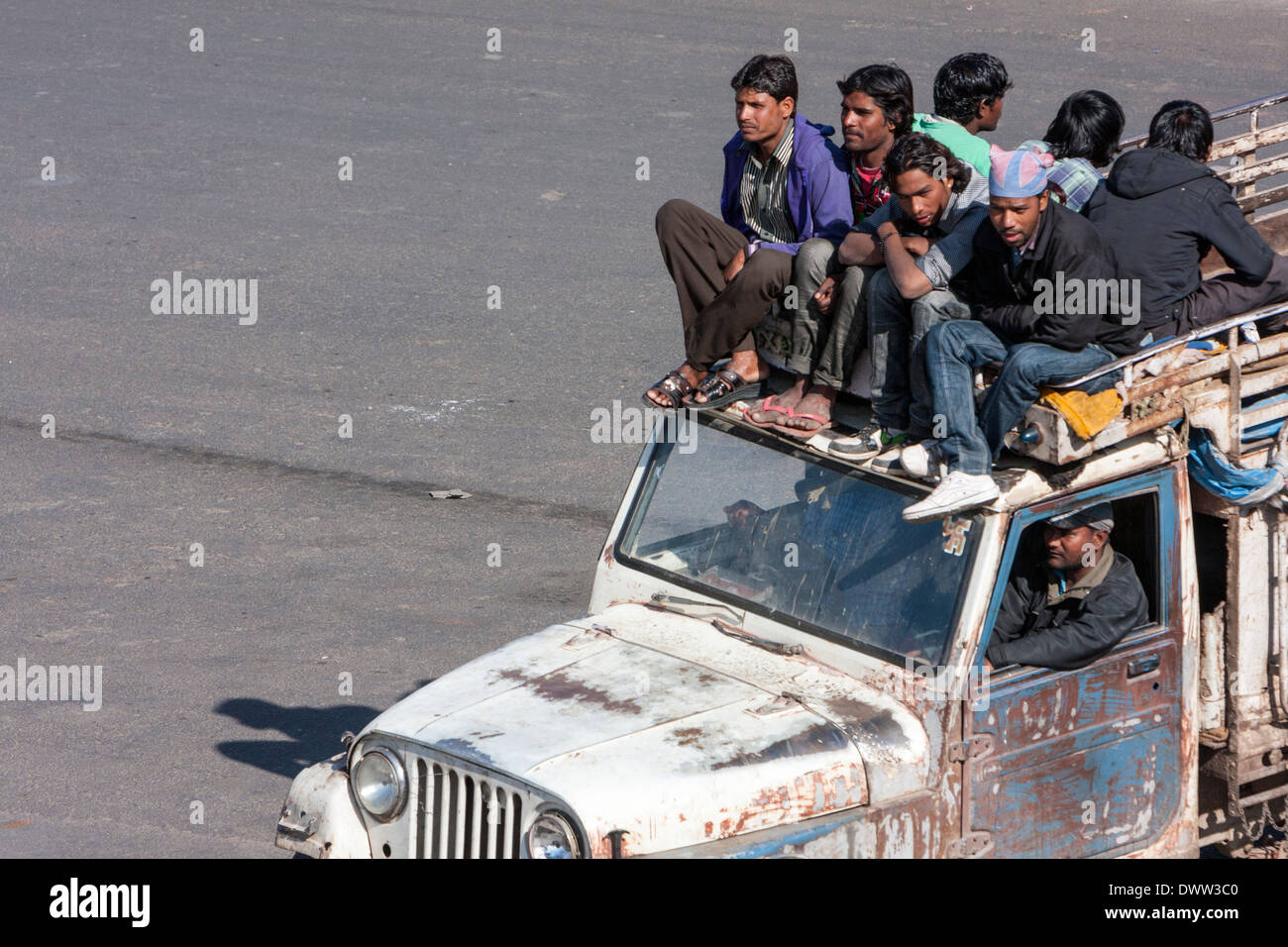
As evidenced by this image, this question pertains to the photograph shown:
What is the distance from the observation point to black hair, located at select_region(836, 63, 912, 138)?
626 centimetres

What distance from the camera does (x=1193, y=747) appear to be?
18.6 feet

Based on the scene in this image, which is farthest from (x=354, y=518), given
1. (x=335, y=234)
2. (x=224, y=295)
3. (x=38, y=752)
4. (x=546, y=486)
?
(x=335, y=234)

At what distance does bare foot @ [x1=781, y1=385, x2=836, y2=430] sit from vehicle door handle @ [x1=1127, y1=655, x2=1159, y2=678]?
4.15ft

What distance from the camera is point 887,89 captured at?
→ 20.6ft

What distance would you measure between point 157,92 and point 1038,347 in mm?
15362

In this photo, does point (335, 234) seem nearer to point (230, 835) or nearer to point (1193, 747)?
point (230, 835)

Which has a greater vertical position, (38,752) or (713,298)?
(713,298)

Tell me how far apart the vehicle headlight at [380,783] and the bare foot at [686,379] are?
159cm

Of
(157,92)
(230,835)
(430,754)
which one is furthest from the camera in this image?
(157,92)

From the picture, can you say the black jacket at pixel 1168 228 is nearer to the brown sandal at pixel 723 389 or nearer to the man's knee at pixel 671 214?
the brown sandal at pixel 723 389

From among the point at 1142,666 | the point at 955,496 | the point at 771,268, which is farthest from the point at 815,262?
the point at 1142,666

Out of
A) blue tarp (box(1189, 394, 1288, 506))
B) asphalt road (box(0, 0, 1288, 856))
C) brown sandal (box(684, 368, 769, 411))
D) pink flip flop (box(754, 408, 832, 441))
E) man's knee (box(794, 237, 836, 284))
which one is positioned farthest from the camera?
asphalt road (box(0, 0, 1288, 856))

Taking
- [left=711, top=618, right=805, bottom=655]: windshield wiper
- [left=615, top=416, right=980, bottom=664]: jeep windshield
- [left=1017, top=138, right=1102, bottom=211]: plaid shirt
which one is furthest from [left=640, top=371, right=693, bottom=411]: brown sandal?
[left=1017, top=138, right=1102, bottom=211]: plaid shirt

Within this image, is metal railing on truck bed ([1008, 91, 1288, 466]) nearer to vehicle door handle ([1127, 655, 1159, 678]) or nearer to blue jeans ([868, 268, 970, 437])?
blue jeans ([868, 268, 970, 437])
